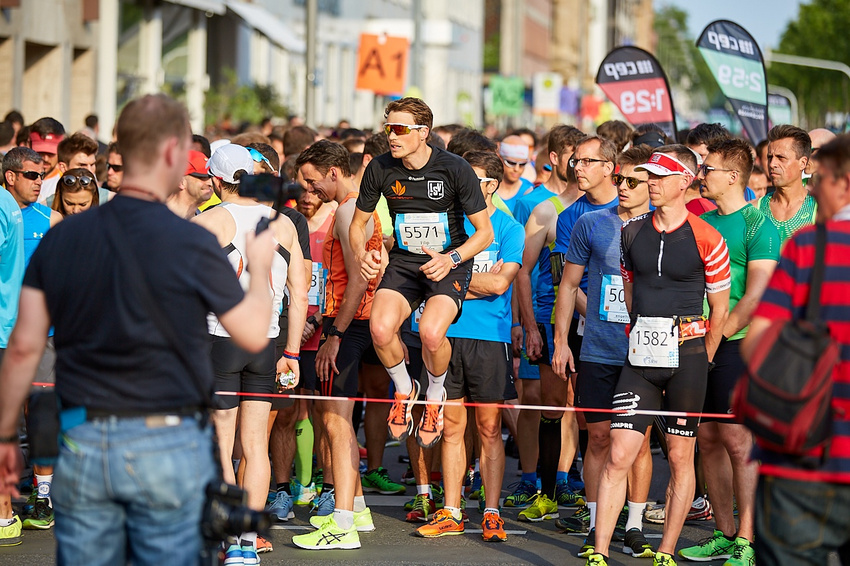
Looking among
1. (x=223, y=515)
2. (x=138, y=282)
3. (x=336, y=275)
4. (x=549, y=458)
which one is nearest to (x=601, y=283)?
(x=549, y=458)

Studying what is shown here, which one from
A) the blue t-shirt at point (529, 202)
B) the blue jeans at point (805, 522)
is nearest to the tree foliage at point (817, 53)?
the blue t-shirt at point (529, 202)

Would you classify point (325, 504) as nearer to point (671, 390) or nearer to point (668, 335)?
point (671, 390)

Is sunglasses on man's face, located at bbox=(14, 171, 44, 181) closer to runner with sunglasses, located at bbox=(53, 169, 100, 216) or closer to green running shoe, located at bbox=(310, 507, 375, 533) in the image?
runner with sunglasses, located at bbox=(53, 169, 100, 216)

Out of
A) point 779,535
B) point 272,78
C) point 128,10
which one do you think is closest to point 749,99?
point 779,535

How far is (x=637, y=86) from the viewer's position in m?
13.9

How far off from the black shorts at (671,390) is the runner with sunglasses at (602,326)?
47 cm

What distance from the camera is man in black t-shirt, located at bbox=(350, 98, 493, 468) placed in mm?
7605

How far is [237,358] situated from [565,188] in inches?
156

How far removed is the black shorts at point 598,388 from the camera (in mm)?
7500

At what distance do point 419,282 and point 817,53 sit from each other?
242 ft

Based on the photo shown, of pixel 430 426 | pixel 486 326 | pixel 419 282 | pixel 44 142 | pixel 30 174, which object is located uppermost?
pixel 44 142

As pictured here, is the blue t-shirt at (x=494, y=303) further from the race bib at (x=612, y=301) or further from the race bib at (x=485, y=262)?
the race bib at (x=612, y=301)

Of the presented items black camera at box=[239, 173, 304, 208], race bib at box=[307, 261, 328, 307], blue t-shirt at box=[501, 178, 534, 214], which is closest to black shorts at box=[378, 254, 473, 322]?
race bib at box=[307, 261, 328, 307]

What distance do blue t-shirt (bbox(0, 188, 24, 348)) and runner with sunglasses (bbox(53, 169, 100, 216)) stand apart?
2.63ft
